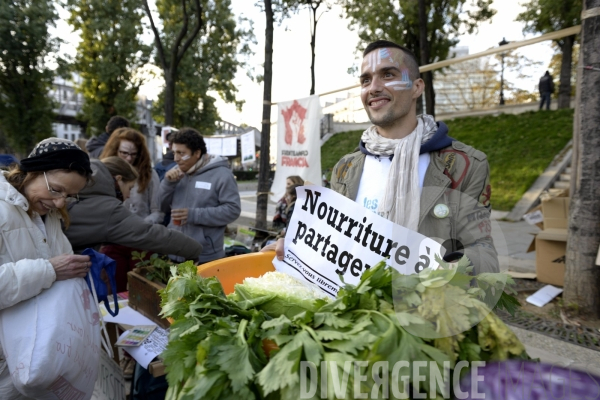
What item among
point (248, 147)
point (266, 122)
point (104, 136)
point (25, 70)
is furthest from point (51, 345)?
point (25, 70)

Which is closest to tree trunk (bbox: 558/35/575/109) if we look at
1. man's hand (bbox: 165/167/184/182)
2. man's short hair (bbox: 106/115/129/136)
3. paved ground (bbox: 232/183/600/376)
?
paved ground (bbox: 232/183/600/376)

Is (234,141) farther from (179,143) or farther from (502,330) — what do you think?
(502,330)

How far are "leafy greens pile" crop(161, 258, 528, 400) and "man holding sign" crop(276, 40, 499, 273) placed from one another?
53 centimetres

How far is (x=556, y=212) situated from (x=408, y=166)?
4.34m

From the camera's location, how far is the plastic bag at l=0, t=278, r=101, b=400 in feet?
5.66

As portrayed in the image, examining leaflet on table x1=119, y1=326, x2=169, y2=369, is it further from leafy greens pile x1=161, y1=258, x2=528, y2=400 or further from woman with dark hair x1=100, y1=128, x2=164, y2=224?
woman with dark hair x1=100, y1=128, x2=164, y2=224

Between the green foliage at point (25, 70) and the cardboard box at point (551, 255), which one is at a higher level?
the green foliage at point (25, 70)

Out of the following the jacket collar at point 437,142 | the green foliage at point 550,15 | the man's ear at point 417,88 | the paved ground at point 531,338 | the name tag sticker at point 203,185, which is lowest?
the paved ground at point 531,338

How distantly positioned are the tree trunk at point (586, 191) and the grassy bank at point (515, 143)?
7.40m

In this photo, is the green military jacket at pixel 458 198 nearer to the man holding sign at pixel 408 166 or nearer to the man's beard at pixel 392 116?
the man holding sign at pixel 408 166

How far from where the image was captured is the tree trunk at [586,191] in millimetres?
3738

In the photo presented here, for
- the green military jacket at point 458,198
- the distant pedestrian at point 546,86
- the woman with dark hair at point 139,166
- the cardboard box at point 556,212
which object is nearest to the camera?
the green military jacket at point 458,198

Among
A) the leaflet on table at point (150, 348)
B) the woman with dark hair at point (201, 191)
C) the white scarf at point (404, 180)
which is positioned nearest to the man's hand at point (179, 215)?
the woman with dark hair at point (201, 191)

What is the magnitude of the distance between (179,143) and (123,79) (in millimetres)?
22274
